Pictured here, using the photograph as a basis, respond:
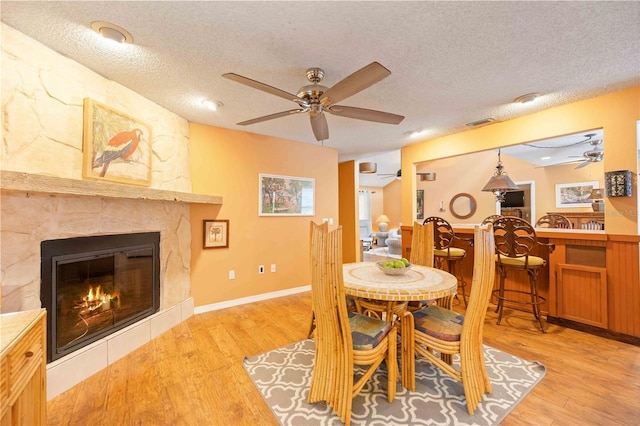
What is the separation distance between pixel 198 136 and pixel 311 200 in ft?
6.24

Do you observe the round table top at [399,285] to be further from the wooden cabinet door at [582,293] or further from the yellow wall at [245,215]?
the yellow wall at [245,215]

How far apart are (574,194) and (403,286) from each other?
23.6 ft

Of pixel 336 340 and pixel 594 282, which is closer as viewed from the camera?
pixel 336 340

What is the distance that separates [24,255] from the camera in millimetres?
1724

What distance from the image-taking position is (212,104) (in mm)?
2758

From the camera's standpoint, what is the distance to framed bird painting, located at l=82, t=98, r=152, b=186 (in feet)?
6.89

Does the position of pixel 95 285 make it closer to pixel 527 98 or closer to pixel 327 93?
pixel 327 93

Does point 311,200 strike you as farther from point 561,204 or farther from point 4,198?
point 561,204

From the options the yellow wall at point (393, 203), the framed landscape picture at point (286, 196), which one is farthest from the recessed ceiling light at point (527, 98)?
the yellow wall at point (393, 203)

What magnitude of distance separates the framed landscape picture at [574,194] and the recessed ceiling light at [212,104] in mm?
7816

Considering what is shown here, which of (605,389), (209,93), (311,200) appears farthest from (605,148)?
(209,93)

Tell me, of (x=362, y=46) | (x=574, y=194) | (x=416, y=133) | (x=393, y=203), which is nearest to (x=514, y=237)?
(x=416, y=133)

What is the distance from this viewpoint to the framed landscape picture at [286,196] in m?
3.90

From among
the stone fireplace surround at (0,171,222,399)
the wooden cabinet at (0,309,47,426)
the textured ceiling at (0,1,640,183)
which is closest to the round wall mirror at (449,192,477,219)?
the textured ceiling at (0,1,640,183)
